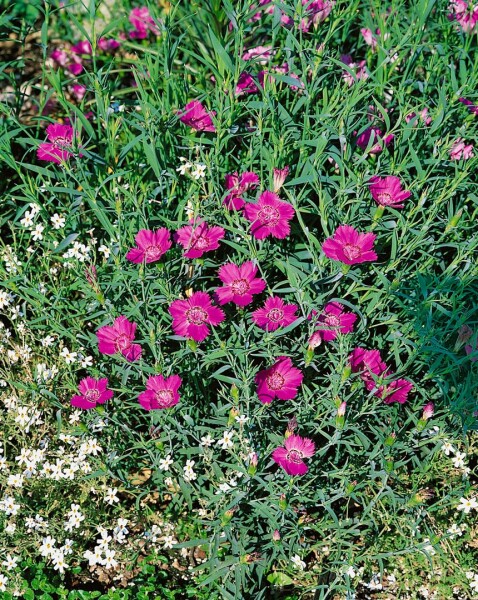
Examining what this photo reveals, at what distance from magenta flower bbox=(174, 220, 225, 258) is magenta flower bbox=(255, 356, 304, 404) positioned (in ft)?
1.31

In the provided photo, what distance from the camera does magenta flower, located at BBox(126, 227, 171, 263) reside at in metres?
2.24

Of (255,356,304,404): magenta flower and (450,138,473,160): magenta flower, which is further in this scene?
(450,138,473,160): magenta flower

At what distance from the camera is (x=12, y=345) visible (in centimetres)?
271

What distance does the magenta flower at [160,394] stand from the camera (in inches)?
85.7

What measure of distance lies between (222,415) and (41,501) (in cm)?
72

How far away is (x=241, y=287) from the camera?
226cm

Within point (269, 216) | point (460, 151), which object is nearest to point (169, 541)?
point (269, 216)

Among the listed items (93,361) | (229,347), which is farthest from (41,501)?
(229,347)

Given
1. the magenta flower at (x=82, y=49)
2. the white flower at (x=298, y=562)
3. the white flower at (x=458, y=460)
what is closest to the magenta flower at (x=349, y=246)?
the white flower at (x=458, y=460)

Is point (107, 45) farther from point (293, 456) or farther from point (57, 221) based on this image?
point (293, 456)

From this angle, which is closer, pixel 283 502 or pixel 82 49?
pixel 283 502

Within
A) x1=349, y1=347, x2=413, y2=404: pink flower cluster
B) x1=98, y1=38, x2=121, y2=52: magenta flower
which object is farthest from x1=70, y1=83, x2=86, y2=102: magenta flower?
x1=349, y1=347, x2=413, y2=404: pink flower cluster

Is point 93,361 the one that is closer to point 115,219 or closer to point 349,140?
point 115,219

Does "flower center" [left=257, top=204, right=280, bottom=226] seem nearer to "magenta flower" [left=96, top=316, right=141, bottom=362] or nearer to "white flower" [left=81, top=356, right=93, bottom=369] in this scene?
"magenta flower" [left=96, top=316, right=141, bottom=362]
